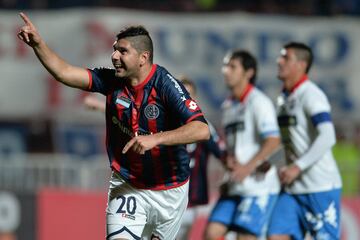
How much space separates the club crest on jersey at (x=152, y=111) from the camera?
715 cm

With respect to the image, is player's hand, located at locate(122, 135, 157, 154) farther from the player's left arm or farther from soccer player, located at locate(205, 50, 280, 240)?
soccer player, located at locate(205, 50, 280, 240)

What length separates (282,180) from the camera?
857cm

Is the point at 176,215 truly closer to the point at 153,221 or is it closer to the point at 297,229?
the point at 153,221

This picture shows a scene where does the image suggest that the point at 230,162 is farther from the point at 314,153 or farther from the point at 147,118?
the point at 147,118

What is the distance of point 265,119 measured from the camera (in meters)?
9.05

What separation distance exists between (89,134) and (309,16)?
3977mm

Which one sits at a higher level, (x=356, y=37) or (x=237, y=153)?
(x=356, y=37)

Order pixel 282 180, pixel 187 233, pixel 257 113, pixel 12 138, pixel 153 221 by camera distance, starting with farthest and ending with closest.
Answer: pixel 12 138
pixel 187 233
pixel 257 113
pixel 282 180
pixel 153 221

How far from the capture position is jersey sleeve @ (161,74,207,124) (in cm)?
696

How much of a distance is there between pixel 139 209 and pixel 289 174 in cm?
163

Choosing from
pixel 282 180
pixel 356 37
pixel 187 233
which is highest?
pixel 356 37

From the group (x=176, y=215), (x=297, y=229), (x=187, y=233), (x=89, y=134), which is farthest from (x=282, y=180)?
(x=89, y=134)

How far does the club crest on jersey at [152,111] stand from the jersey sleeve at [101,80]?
0.35 metres

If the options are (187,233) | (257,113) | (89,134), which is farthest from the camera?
(89,134)
